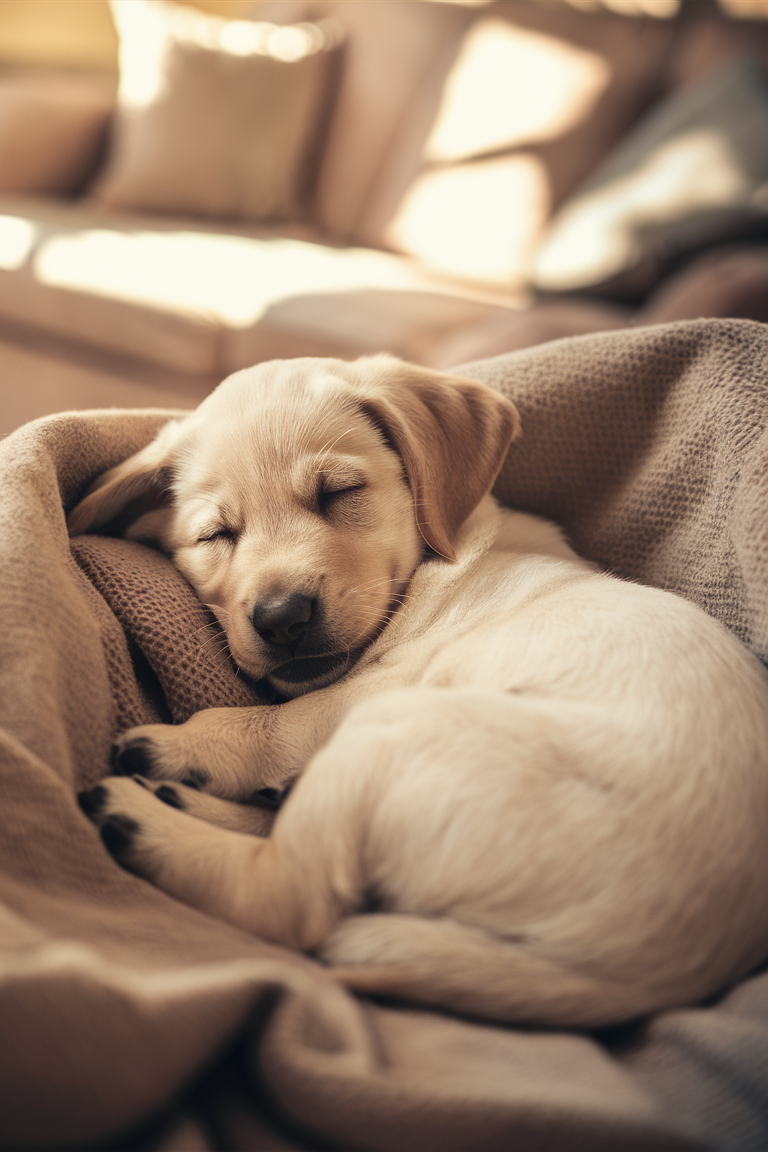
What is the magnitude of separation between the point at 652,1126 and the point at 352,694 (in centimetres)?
76

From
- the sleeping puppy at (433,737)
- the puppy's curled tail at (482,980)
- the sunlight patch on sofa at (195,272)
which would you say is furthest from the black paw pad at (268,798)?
the sunlight patch on sofa at (195,272)

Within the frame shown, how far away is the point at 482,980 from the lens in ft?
→ 3.15

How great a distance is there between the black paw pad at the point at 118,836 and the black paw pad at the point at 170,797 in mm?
100

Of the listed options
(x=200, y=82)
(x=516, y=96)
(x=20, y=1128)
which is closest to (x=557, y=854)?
(x=20, y=1128)

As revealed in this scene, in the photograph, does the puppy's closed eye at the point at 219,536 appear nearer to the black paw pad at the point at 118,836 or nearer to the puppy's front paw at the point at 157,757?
the puppy's front paw at the point at 157,757

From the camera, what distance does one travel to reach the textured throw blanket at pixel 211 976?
30.4 inches

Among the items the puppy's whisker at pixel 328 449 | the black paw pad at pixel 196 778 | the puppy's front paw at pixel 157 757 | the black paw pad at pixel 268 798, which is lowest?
the black paw pad at pixel 268 798

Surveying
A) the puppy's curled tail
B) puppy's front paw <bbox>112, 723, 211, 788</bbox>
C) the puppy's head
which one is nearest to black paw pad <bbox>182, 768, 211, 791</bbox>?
puppy's front paw <bbox>112, 723, 211, 788</bbox>

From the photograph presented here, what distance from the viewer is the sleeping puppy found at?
0.99m

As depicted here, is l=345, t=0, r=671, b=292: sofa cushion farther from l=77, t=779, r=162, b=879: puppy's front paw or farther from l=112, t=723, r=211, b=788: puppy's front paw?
l=77, t=779, r=162, b=879: puppy's front paw

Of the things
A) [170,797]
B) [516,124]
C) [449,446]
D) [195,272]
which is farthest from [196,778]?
[516,124]

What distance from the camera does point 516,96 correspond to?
427 cm

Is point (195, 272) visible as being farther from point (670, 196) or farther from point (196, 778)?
point (196, 778)

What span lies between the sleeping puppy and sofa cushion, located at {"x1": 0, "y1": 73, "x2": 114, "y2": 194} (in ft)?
12.2
